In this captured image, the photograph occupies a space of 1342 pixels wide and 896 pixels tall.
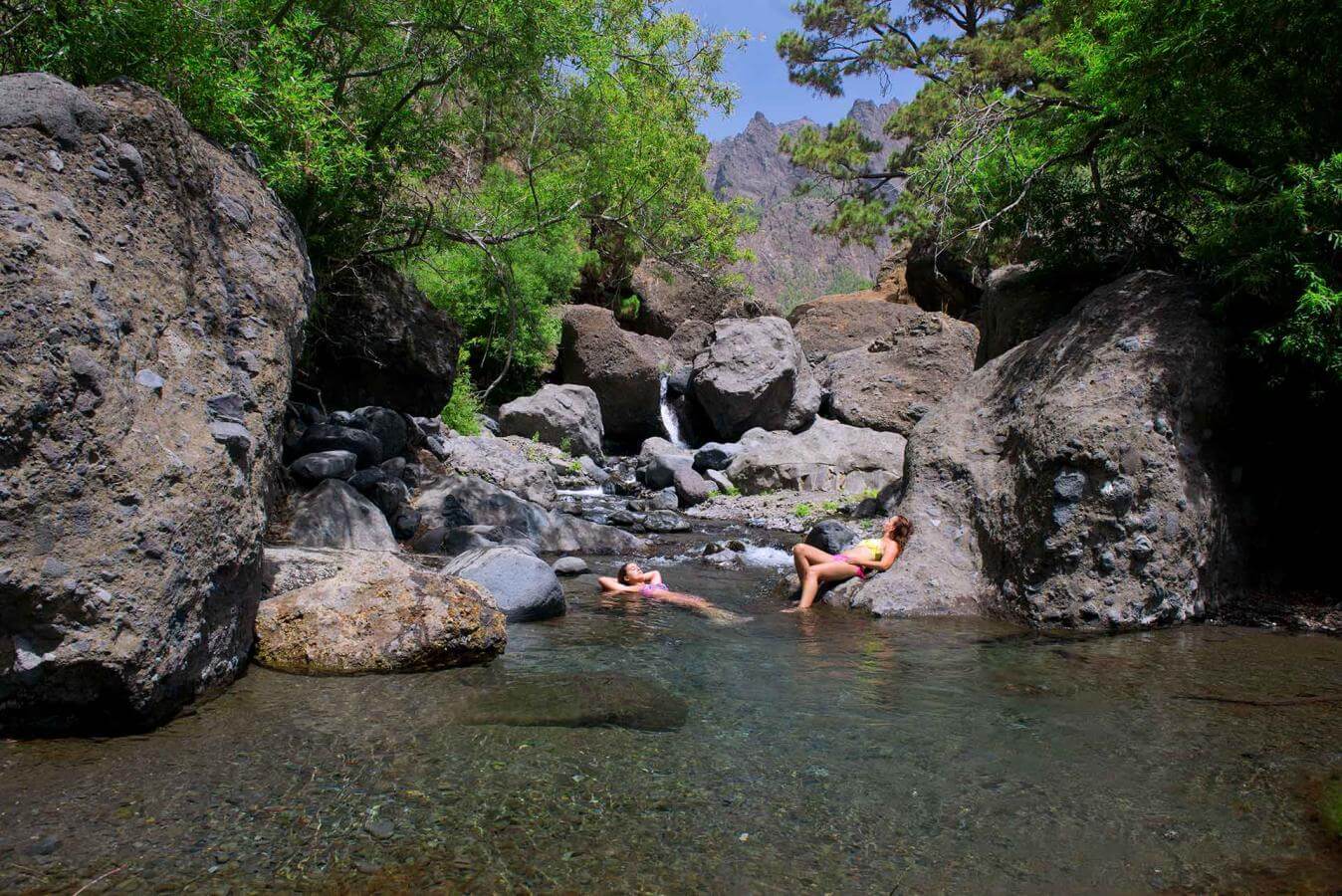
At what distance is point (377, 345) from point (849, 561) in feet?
24.2

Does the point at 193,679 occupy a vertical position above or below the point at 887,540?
below

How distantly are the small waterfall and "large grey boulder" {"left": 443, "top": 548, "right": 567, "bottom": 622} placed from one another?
1300 cm

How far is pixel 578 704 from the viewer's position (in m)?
4.27

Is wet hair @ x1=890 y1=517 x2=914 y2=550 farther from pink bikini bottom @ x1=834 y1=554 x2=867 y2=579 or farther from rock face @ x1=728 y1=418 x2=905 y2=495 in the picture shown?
rock face @ x1=728 y1=418 x2=905 y2=495

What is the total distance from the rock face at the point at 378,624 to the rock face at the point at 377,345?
6.16 meters

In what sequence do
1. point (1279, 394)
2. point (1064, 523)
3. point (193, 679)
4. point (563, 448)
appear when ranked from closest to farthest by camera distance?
1. point (193, 679)
2. point (1064, 523)
3. point (1279, 394)
4. point (563, 448)

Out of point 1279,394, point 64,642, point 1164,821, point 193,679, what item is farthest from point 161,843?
point 1279,394

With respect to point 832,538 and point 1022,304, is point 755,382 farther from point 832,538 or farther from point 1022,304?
point 832,538

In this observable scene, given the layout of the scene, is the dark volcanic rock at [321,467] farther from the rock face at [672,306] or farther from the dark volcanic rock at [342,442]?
the rock face at [672,306]

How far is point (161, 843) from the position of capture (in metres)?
2.73

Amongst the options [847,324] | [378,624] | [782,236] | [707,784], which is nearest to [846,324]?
[847,324]

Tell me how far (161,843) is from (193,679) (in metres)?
1.31

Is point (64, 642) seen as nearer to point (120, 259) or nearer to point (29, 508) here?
point (29, 508)

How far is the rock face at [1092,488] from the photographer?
6.25m
